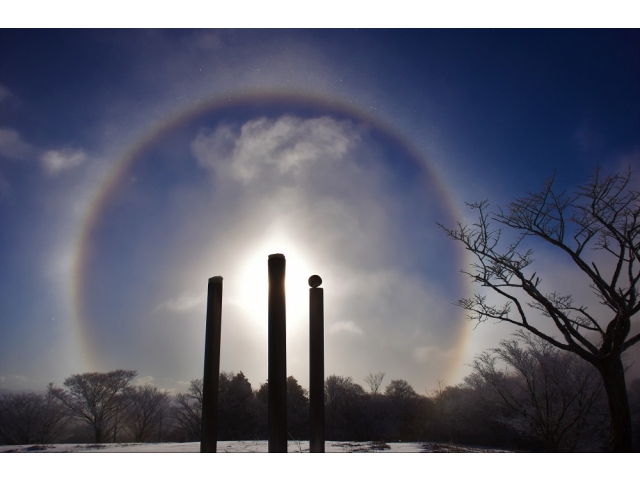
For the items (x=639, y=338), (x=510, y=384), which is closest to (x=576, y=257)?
(x=639, y=338)

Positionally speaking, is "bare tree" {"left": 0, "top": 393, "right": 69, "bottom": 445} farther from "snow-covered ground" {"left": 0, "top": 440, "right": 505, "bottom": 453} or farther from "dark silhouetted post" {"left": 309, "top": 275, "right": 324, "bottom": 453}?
"dark silhouetted post" {"left": 309, "top": 275, "right": 324, "bottom": 453}

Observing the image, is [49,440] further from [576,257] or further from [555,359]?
[576,257]

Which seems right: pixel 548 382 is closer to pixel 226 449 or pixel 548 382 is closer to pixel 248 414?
pixel 226 449

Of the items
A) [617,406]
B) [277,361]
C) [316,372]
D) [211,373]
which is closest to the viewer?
[277,361]

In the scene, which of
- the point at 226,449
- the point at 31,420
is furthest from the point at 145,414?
the point at 226,449

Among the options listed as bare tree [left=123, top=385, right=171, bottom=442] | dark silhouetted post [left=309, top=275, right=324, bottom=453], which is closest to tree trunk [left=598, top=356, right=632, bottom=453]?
dark silhouetted post [left=309, top=275, right=324, bottom=453]

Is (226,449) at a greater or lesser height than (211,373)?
lesser

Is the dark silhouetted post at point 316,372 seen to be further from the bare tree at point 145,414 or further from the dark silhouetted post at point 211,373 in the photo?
the bare tree at point 145,414
